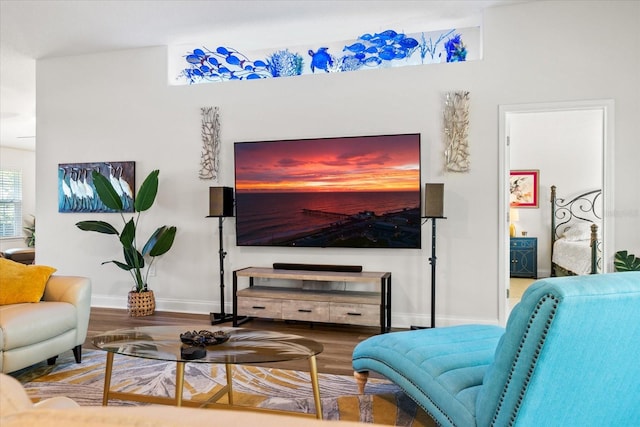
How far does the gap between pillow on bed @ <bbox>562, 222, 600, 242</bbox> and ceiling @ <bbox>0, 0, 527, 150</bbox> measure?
4129 millimetres

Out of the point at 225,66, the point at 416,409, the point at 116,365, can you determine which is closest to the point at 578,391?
the point at 416,409

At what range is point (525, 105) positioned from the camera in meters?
4.08

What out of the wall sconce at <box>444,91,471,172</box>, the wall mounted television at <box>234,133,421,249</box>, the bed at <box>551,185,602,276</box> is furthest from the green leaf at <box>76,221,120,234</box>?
the bed at <box>551,185,602,276</box>

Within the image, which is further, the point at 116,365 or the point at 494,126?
the point at 494,126

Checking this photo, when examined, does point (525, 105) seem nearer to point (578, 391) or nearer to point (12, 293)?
point (578, 391)

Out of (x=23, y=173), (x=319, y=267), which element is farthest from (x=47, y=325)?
(x=23, y=173)

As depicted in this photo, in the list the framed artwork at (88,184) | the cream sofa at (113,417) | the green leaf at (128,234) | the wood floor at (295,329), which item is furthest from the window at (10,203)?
the cream sofa at (113,417)

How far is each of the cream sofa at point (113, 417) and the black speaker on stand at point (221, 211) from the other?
158 inches

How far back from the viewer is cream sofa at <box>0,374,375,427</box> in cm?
44

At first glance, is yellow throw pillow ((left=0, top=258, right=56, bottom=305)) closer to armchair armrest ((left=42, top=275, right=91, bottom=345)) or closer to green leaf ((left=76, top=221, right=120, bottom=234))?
armchair armrest ((left=42, top=275, right=91, bottom=345))

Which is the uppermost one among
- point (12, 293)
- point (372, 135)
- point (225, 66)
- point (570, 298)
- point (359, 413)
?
point (225, 66)

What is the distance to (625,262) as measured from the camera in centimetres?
378

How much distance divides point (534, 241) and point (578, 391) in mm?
6375

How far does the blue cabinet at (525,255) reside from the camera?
7.25m
